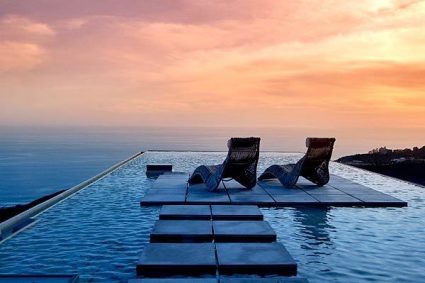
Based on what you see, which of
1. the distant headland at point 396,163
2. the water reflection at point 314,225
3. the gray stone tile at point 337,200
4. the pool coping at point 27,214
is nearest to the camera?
the water reflection at point 314,225

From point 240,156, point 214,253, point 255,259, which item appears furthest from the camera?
point 240,156

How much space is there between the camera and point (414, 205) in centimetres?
986

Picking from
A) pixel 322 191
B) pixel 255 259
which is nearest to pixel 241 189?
pixel 322 191

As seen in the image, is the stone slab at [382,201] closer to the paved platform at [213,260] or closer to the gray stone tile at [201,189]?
the gray stone tile at [201,189]

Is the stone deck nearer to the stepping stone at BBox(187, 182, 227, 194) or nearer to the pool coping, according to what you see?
the pool coping

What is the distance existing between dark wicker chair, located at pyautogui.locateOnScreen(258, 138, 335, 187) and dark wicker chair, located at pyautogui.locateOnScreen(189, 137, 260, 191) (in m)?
1.05

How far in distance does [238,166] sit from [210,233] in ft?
14.0

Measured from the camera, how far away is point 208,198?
9.93m

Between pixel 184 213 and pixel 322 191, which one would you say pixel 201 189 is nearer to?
pixel 322 191

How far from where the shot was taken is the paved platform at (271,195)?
9602mm

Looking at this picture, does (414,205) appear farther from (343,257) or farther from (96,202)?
(96,202)

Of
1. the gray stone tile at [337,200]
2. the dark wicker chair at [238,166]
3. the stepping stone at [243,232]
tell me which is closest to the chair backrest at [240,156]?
the dark wicker chair at [238,166]

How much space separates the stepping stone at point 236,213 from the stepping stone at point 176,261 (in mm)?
2033

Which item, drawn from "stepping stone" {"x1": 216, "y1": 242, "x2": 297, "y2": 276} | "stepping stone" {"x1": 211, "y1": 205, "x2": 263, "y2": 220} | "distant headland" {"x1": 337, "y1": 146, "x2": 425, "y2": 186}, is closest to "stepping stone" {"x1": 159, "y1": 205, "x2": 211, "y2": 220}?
"stepping stone" {"x1": 211, "y1": 205, "x2": 263, "y2": 220}
